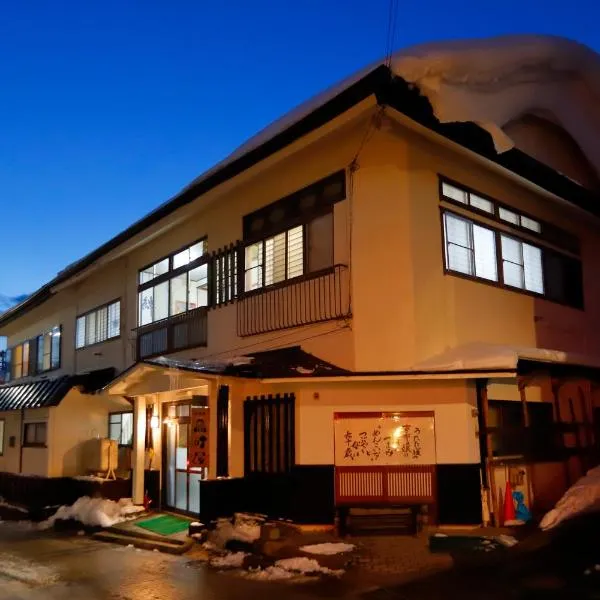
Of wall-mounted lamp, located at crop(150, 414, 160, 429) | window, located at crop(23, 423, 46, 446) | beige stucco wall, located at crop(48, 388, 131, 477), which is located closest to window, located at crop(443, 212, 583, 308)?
wall-mounted lamp, located at crop(150, 414, 160, 429)

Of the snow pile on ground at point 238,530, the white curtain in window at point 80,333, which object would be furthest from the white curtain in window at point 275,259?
the white curtain in window at point 80,333

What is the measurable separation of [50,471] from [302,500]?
913cm

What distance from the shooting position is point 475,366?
11.0 m

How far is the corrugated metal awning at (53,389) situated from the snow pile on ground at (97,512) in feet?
11.3

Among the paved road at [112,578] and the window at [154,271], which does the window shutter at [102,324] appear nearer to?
the window at [154,271]

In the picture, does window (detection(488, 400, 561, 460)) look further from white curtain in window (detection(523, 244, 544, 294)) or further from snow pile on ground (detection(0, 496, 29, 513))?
snow pile on ground (detection(0, 496, 29, 513))

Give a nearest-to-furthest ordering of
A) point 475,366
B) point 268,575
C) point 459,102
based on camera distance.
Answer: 1. point 268,575
2. point 475,366
3. point 459,102

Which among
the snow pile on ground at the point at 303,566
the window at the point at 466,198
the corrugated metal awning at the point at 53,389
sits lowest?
the snow pile on ground at the point at 303,566

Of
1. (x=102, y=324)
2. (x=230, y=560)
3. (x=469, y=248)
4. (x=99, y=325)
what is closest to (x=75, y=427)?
(x=102, y=324)

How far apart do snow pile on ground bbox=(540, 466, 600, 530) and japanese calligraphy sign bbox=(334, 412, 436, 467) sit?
6.65 ft

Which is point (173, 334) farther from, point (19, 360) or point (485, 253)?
point (19, 360)

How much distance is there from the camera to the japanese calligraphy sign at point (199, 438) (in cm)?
1213

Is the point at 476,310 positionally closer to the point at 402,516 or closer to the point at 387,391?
the point at 387,391

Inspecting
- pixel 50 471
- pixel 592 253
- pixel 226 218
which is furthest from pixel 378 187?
pixel 50 471
